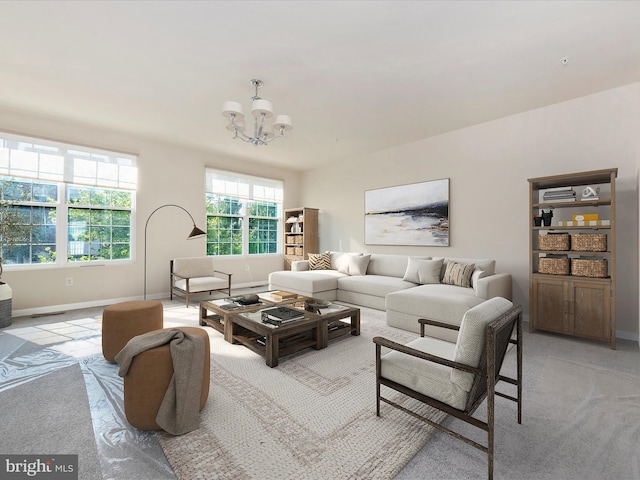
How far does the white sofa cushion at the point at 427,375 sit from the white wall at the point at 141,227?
4.84 m

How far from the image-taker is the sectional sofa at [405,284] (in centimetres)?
332

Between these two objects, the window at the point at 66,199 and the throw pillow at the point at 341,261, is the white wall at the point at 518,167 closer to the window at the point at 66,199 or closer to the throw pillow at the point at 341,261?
the throw pillow at the point at 341,261

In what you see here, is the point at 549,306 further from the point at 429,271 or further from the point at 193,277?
the point at 193,277

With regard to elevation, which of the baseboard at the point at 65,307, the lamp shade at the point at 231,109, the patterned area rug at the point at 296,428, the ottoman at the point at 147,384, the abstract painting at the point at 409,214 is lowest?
the patterned area rug at the point at 296,428

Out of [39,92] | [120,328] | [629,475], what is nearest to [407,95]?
[629,475]

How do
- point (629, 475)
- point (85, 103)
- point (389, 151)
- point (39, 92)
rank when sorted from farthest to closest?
point (389, 151), point (85, 103), point (39, 92), point (629, 475)

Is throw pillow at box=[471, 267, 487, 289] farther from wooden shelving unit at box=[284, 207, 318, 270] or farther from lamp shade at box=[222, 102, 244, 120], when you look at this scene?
wooden shelving unit at box=[284, 207, 318, 270]

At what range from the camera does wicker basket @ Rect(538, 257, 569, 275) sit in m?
3.38

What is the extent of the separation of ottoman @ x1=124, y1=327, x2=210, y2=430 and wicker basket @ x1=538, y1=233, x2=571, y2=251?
4.03 metres

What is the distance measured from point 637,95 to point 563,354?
9.82ft

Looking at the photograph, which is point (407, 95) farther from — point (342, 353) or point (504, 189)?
point (342, 353)

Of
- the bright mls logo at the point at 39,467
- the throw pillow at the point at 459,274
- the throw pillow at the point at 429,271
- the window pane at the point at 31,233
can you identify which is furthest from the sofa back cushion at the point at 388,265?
the window pane at the point at 31,233

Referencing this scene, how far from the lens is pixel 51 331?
3.48 m

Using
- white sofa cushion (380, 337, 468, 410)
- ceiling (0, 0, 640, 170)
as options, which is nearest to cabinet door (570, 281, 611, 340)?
ceiling (0, 0, 640, 170)
